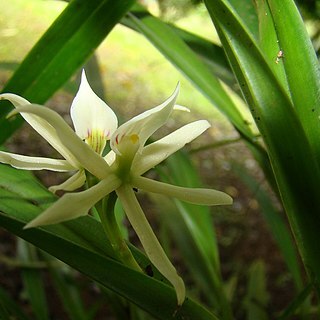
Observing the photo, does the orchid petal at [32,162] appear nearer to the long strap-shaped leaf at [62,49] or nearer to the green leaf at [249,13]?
the long strap-shaped leaf at [62,49]

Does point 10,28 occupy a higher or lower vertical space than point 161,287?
higher

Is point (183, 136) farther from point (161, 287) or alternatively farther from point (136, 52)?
point (136, 52)

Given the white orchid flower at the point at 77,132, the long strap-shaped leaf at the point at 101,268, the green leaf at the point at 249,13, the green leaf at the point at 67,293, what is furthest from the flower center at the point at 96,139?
the green leaf at the point at 67,293

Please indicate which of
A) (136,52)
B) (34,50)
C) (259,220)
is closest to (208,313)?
(34,50)

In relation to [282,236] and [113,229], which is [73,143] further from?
[282,236]

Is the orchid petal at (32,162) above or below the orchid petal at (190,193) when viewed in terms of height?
above

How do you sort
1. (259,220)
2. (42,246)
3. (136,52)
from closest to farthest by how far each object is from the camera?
(42,246), (259,220), (136,52)
